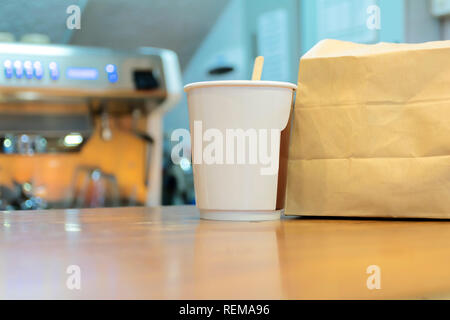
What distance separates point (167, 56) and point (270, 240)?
1.64 meters

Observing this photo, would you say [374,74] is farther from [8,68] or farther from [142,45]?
[142,45]

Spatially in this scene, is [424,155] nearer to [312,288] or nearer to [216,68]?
[312,288]

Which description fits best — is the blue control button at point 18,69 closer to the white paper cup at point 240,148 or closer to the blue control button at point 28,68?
the blue control button at point 28,68

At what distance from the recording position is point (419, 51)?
1.87 ft

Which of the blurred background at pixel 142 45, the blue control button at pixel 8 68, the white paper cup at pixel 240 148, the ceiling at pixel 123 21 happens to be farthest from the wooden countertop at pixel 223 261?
the ceiling at pixel 123 21

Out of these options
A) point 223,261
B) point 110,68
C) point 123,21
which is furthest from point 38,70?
point 223,261

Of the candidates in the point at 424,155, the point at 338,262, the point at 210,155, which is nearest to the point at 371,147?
the point at 424,155

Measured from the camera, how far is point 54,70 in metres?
1.79

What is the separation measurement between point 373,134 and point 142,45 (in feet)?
6.44

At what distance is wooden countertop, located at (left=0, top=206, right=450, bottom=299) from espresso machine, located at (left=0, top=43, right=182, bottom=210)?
55.1 inches

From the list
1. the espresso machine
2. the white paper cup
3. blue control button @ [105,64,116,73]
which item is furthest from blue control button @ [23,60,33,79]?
the white paper cup

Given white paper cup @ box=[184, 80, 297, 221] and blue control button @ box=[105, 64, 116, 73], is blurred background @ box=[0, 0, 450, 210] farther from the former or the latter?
white paper cup @ box=[184, 80, 297, 221]

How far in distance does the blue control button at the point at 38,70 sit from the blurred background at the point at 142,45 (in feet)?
0.29

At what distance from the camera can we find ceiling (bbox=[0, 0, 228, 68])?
6.35 feet
